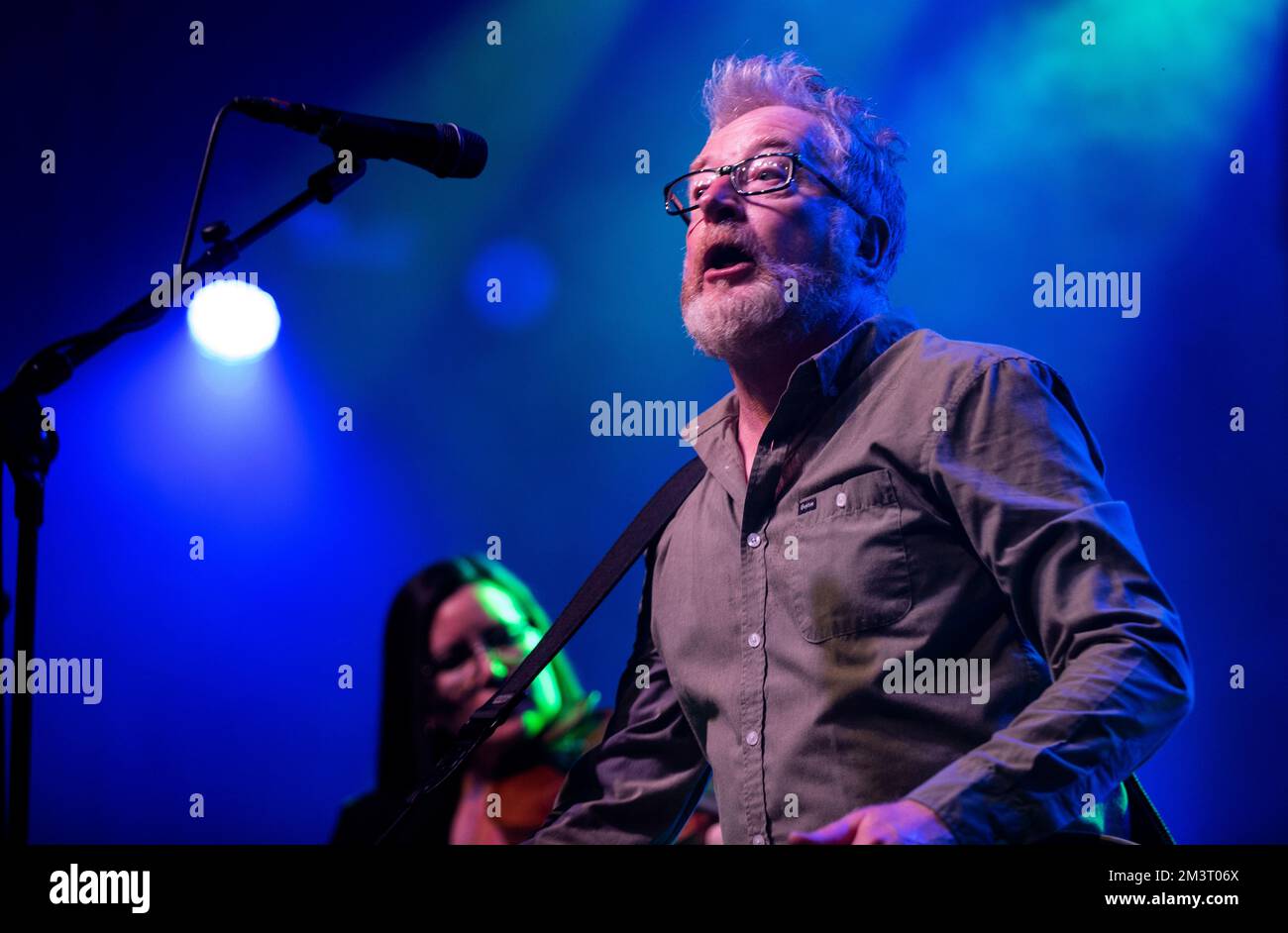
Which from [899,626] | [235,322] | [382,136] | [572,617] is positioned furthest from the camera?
[235,322]

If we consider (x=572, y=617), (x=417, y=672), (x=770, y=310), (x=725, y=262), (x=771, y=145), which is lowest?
(x=417, y=672)

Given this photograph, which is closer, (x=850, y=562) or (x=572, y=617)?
(x=850, y=562)

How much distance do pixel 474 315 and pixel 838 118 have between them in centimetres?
86

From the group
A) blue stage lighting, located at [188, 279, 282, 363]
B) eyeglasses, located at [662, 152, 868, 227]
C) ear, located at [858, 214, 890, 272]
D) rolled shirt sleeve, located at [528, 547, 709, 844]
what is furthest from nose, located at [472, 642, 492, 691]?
ear, located at [858, 214, 890, 272]

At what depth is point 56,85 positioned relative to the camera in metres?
2.44

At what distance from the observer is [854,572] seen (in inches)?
68.6

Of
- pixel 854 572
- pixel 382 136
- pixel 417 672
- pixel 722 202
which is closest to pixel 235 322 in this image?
pixel 382 136

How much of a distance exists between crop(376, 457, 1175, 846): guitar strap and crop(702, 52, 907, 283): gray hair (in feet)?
2.04

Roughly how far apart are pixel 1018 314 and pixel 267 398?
5.27 feet

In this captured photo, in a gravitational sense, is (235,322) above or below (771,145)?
below

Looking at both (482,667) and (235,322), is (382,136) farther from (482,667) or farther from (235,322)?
(482,667)

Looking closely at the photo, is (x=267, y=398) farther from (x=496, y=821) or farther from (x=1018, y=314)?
(x=1018, y=314)
